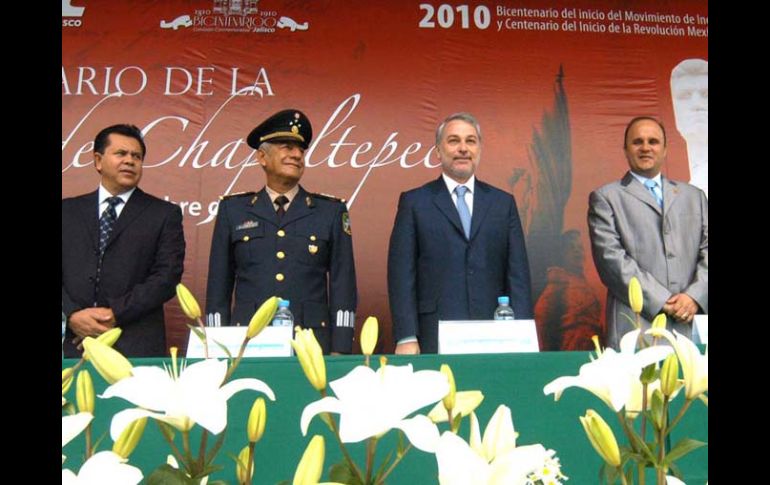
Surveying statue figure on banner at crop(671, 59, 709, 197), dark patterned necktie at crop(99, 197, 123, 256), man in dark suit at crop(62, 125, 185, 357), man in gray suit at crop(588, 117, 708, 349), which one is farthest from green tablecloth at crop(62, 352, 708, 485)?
statue figure on banner at crop(671, 59, 709, 197)

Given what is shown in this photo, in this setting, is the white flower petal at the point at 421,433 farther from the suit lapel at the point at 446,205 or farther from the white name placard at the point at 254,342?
the suit lapel at the point at 446,205

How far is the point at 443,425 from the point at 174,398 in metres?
0.81

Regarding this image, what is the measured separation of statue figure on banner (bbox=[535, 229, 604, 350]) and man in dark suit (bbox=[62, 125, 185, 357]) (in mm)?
1621

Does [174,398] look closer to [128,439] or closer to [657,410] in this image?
[128,439]

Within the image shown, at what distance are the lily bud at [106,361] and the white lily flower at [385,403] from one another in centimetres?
11

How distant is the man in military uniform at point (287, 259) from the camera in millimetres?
2803

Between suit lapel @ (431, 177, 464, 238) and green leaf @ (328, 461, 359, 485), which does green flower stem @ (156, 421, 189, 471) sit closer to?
green leaf @ (328, 461, 359, 485)

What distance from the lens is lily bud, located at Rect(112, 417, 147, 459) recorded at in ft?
1.47

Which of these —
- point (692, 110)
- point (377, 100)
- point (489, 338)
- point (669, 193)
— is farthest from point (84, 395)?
point (692, 110)

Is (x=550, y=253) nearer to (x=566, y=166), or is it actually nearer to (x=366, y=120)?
(x=566, y=166)

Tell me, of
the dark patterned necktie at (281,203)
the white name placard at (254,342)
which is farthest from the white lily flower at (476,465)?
the dark patterned necktie at (281,203)

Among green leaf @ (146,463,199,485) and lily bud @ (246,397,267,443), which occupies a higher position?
lily bud @ (246,397,267,443)

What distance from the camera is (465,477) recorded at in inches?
16.7
